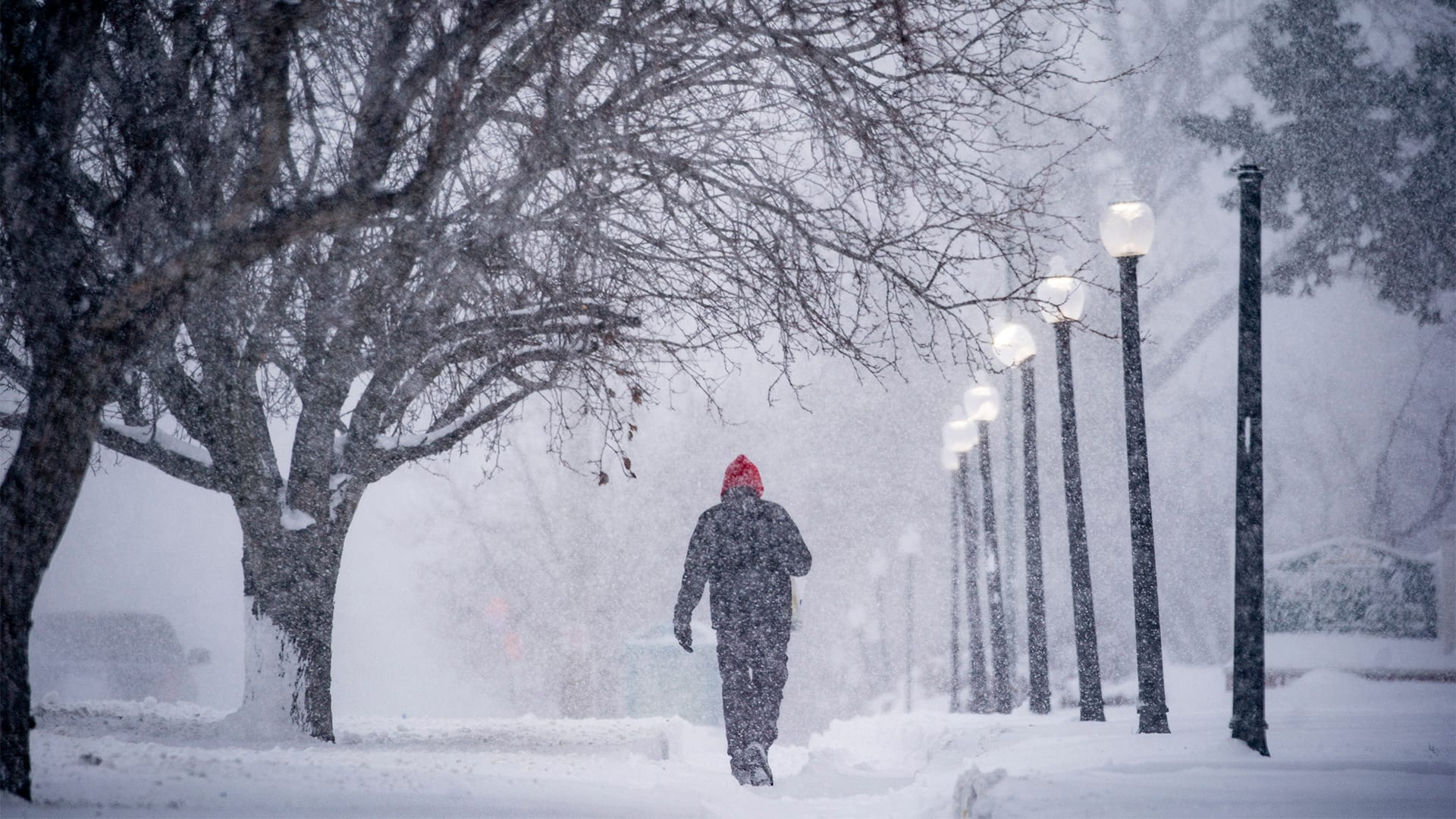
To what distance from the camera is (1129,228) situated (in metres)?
8.46

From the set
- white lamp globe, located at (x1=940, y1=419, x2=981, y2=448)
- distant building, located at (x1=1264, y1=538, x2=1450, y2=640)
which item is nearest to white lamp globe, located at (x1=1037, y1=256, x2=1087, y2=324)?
white lamp globe, located at (x1=940, y1=419, x2=981, y2=448)

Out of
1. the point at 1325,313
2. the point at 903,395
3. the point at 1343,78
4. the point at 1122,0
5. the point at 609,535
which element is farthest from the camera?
the point at 903,395

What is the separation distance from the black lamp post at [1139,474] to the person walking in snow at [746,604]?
2.34 metres

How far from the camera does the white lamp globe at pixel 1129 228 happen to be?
27.7 ft

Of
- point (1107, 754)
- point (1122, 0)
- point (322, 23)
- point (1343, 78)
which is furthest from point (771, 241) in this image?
point (1122, 0)

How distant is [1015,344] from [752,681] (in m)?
5.31

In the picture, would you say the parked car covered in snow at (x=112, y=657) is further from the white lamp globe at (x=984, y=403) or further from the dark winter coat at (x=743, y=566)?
the white lamp globe at (x=984, y=403)

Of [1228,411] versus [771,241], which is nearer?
[771,241]

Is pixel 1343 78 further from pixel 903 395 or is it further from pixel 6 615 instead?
pixel 6 615

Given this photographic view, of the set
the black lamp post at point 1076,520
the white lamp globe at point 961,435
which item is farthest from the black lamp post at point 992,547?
the black lamp post at point 1076,520

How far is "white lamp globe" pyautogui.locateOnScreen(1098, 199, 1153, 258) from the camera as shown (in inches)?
333

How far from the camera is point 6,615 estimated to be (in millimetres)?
4328

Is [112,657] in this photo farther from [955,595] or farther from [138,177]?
[955,595]

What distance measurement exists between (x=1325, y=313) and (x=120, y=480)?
3102 cm
